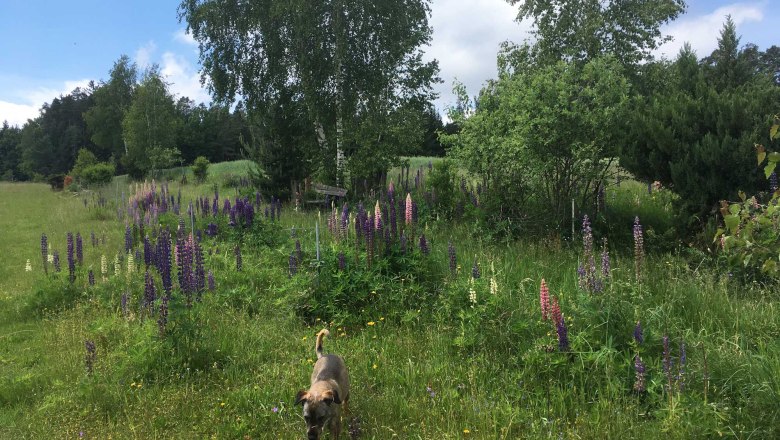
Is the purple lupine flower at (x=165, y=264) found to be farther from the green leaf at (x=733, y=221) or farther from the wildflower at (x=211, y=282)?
the green leaf at (x=733, y=221)

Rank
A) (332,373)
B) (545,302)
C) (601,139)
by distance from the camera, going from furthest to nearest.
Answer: (601,139) < (545,302) < (332,373)

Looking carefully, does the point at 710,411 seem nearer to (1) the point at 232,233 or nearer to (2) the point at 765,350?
(2) the point at 765,350

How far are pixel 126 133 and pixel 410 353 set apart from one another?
1701 inches

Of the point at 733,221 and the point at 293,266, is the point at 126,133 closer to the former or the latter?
the point at 293,266

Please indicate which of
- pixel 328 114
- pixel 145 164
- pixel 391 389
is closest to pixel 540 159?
pixel 391 389

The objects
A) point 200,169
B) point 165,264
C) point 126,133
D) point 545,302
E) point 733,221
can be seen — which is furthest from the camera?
point 126,133

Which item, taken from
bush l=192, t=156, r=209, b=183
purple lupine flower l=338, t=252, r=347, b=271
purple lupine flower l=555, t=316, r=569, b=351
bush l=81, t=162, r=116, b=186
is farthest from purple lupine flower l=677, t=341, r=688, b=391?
bush l=81, t=162, r=116, b=186

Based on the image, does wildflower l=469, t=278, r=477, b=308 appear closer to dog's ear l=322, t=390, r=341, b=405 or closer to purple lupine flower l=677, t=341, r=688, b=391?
purple lupine flower l=677, t=341, r=688, b=391

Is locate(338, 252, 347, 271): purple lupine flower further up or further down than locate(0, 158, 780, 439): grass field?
further up

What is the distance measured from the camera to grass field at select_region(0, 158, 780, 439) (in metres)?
3.29

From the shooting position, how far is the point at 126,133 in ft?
132

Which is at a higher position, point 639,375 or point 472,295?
point 472,295

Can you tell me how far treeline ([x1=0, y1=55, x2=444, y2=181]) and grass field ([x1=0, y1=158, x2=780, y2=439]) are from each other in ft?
31.8

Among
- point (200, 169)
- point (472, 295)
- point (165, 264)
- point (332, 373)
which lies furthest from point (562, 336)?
point (200, 169)
